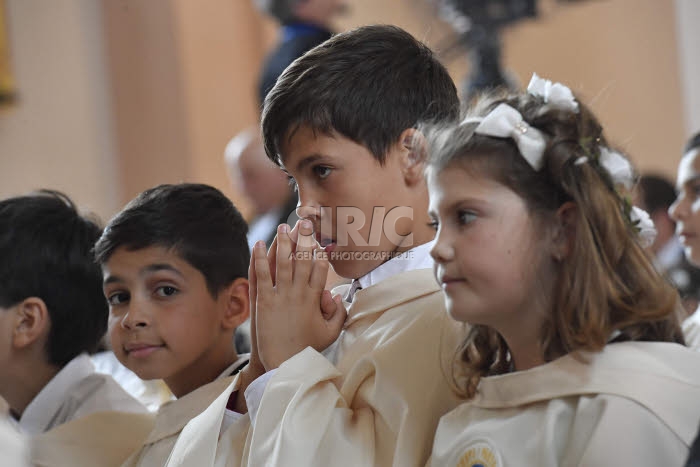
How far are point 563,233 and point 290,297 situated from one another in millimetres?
652

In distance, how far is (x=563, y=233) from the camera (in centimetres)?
175

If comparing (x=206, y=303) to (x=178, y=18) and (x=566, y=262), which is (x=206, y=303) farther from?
(x=178, y=18)

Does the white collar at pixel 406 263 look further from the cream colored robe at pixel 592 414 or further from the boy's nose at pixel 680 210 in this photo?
the boy's nose at pixel 680 210

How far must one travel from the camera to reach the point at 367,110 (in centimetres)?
219

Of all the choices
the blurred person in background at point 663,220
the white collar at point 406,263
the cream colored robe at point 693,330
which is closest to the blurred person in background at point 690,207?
the cream colored robe at point 693,330

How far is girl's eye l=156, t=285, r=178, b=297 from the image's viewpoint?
253cm

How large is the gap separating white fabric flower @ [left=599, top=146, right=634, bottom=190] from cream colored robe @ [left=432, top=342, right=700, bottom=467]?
0.95 feet

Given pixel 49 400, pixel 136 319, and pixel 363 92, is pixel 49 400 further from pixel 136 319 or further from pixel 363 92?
pixel 363 92

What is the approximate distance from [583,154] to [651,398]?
43 cm

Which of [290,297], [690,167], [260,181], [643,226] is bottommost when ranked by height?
[260,181]

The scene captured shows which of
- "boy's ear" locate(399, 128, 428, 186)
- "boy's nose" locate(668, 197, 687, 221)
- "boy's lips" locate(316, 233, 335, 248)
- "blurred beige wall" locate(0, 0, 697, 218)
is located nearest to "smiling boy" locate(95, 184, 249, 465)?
"boy's lips" locate(316, 233, 335, 248)

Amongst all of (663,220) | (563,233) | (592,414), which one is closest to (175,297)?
(563,233)

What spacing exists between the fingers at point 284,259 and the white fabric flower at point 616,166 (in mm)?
717

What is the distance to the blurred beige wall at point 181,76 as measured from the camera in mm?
6535
